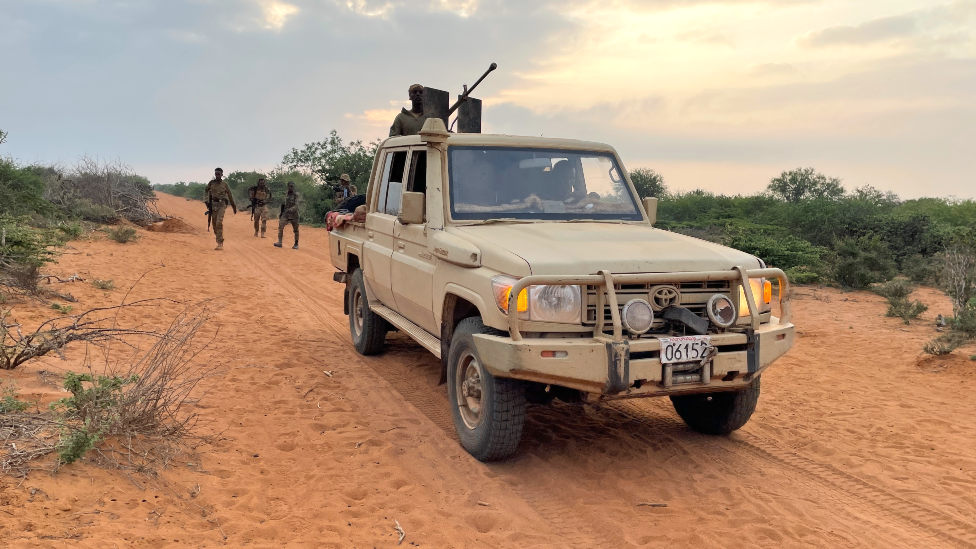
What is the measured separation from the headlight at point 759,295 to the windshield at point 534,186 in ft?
4.14

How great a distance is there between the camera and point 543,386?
4.38m

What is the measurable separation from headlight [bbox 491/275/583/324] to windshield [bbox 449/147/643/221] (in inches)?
47.6

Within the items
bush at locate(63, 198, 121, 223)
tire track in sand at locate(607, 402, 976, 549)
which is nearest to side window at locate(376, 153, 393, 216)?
tire track in sand at locate(607, 402, 976, 549)

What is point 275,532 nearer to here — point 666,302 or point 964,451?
point 666,302

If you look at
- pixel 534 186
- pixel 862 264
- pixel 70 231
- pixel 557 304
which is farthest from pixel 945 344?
pixel 70 231

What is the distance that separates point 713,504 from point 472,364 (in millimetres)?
1594

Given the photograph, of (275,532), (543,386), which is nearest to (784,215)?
(543,386)

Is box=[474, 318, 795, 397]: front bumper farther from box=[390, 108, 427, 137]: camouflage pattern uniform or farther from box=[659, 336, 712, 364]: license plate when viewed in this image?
box=[390, 108, 427, 137]: camouflage pattern uniform

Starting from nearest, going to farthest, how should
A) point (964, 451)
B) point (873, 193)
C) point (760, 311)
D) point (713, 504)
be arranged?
1. point (713, 504)
2. point (760, 311)
3. point (964, 451)
4. point (873, 193)

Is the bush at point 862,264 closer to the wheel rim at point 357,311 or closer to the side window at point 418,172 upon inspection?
the wheel rim at point 357,311

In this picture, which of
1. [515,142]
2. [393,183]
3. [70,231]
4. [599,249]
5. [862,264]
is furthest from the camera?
[70,231]

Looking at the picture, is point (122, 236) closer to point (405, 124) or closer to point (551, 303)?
point (405, 124)

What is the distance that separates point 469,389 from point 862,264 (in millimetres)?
12041

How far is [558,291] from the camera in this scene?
3.87 metres
